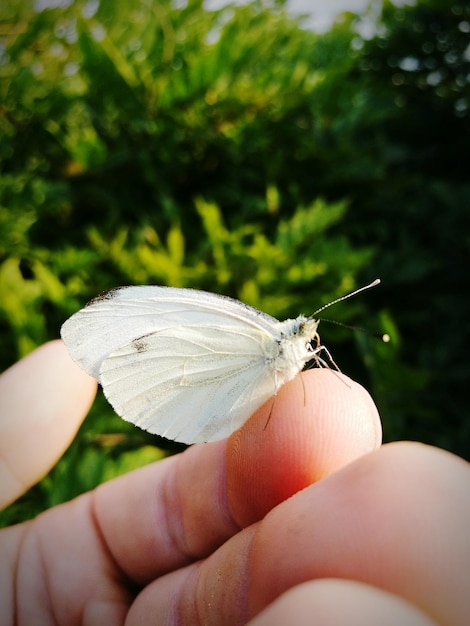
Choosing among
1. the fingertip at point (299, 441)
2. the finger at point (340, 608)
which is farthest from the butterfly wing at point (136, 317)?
→ the finger at point (340, 608)

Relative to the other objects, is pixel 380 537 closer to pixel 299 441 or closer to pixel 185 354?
pixel 299 441

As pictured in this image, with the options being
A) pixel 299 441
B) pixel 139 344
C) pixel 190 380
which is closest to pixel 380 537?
pixel 299 441

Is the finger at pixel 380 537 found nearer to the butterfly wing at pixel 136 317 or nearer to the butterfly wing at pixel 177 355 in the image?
the butterfly wing at pixel 177 355

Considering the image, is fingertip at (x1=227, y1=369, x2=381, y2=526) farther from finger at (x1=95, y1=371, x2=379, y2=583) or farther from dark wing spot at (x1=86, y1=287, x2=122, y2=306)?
dark wing spot at (x1=86, y1=287, x2=122, y2=306)

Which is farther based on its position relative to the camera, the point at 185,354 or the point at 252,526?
the point at 185,354

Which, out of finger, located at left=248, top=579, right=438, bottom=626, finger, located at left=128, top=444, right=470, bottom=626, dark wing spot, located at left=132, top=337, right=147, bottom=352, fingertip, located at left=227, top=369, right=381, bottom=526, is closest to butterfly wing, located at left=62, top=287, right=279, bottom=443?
dark wing spot, located at left=132, top=337, right=147, bottom=352

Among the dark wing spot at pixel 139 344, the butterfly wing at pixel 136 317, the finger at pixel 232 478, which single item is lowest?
the finger at pixel 232 478

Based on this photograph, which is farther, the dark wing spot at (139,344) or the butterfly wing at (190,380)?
the dark wing spot at (139,344)
